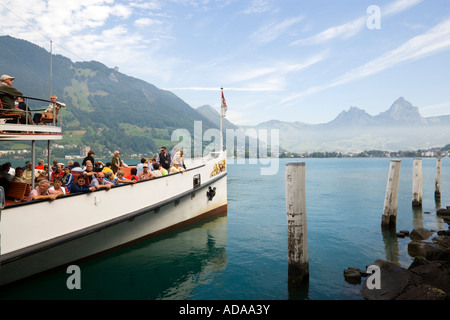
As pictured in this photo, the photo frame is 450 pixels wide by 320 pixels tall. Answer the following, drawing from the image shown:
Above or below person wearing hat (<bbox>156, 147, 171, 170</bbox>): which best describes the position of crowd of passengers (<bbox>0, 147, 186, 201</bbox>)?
below

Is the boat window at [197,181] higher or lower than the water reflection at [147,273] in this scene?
higher

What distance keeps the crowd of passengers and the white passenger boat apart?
10.9 inches

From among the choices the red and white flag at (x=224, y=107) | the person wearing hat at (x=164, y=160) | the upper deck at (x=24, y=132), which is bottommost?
the person wearing hat at (x=164, y=160)

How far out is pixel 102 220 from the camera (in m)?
8.17

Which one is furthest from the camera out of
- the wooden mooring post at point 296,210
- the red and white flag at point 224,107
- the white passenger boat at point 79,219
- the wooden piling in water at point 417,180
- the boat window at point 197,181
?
the wooden piling in water at point 417,180

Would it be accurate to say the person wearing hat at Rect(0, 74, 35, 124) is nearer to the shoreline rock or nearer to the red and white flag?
the shoreline rock

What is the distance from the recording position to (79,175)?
7.83 meters

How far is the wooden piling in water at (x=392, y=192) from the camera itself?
43.9ft

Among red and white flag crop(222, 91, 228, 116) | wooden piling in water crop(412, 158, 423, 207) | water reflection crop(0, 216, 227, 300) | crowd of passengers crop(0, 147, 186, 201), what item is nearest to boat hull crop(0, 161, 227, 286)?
crowd of passengers crop(0, 147, 186, 201)

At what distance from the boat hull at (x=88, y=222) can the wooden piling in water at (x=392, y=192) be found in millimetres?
9047

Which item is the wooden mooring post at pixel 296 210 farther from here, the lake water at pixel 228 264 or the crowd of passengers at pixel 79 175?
the crowd of passengers at pixel 79 175

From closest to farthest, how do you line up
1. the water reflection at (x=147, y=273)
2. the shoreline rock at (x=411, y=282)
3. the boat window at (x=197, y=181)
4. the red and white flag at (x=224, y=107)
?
the shoreline rock at (x=411, y=282), the water reflection at (x=147, y=273), the boat window at (x=197, y=181), the red and white flag at (x=224, y=107)

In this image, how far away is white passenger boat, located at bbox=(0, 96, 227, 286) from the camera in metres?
6.23

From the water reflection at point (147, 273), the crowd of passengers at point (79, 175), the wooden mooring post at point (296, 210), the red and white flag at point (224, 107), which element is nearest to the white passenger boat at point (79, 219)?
the crowd of passengers at point (79, 175)
